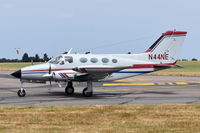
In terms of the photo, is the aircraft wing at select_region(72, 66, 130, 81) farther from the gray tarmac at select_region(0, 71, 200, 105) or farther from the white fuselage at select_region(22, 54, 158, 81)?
the gray tarmac at select_region(0, 71, 200, 105)

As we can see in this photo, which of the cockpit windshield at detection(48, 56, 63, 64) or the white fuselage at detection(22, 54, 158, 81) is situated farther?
the cockpit windshield at detection(48, 56, 63, 64)

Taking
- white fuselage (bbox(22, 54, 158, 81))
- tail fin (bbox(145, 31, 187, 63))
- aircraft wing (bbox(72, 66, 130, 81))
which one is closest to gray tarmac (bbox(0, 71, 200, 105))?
white fuselage (bbox(22, 54, 158, 81))

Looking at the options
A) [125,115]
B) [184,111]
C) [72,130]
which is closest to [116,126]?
[72,130]

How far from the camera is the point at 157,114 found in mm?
14562

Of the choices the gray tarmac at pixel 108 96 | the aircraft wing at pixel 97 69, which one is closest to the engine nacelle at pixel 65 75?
the aircraft wing at pixel 97 69

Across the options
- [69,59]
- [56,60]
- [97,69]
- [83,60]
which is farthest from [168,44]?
[56,60]

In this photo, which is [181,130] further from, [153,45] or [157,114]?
[153,45]

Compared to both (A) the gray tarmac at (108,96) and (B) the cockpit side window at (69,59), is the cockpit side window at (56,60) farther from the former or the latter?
(A) the gray tarmac at (108,96)

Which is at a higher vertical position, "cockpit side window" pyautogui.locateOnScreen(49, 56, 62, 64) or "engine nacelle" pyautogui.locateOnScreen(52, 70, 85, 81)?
"cockpit side window" pyautogui.locateOnScreen(49, 56, 62, 64)

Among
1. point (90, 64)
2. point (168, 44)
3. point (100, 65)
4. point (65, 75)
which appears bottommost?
point (65, 75)

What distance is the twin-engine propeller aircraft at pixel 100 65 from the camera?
22.4 meters

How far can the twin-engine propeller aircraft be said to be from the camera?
2241cm

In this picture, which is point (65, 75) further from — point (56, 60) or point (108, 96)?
point (108, 96)

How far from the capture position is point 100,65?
2298 cm
